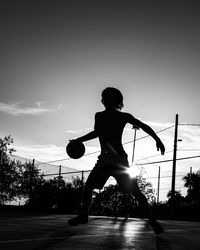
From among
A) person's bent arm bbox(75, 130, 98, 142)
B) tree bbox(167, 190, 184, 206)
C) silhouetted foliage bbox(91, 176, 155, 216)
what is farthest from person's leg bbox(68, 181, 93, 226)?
silhouetted foliage bbox(91, 176, 155, 216)

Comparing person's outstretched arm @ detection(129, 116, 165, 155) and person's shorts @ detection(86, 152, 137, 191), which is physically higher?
person's outstretched arm @ detection(129, 116, 165, 155)

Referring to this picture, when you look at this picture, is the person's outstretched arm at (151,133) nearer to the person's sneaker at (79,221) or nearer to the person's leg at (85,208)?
the person's leg at (85,208)

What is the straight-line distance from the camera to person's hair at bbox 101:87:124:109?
15.8ft

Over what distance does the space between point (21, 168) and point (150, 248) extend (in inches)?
1811

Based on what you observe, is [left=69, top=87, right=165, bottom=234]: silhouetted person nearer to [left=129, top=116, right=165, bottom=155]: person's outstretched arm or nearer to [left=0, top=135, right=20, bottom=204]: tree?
[left=129, top=116, right=165, bottom=155]: person's outstretched arm

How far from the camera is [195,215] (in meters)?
28.2

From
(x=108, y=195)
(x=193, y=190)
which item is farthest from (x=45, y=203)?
(x=193, y=190)

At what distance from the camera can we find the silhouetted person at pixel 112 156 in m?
4.52

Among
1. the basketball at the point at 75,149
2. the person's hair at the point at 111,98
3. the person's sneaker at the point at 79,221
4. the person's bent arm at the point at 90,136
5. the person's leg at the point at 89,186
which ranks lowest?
the person's sneaker at the point at 79,221

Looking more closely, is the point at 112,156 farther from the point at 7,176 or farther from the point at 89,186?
the point at 7,176

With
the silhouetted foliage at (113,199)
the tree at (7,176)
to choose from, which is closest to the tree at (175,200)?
the silhouetted foliage at (113,199)

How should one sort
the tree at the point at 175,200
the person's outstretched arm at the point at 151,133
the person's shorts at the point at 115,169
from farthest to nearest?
the tree at the point at 175,200 → the person's outstretched arm at the point at 151,133 → the person's shorts at the point at 115,169

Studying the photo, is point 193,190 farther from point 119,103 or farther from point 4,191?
point 119,103

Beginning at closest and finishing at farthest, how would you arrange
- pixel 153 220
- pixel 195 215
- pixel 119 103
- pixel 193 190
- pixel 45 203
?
pixel 153 220, pixel 119 103, pixel 195 215, pixel 45 203, pixel 193 190
